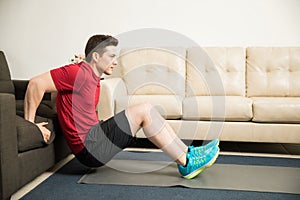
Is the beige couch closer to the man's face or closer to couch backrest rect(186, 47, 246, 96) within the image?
couch backrest rect(186, 47, 246, 96)

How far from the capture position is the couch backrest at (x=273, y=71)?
352 centimetres

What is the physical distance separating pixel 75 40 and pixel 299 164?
2686 millimetres

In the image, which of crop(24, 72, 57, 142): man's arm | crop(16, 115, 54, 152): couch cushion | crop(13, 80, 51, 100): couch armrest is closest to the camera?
crop(16, 115, 54, 152): couch cushion

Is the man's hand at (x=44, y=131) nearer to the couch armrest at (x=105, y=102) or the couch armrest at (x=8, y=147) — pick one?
the couch armrest at (x=8, y=147)

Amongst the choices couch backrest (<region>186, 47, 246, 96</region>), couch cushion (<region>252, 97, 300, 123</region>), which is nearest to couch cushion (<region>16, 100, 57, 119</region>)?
couch backrest (<region>186, 47, 246, 96</region>)

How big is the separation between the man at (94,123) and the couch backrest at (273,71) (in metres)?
1.49

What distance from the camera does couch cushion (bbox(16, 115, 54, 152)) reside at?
1.99 m

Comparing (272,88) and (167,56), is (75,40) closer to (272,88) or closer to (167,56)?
(167,56)

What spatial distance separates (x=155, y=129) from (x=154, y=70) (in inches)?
56.7

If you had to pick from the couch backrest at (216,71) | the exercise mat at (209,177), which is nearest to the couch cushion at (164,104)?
the couch backrest at (216,71)

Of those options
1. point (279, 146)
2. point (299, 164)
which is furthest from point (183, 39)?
point (299, 164)

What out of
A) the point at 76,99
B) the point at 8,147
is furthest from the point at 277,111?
the point at 8,147

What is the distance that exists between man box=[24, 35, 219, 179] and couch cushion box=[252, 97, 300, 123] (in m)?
0.85

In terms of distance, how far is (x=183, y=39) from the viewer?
4.02 m
